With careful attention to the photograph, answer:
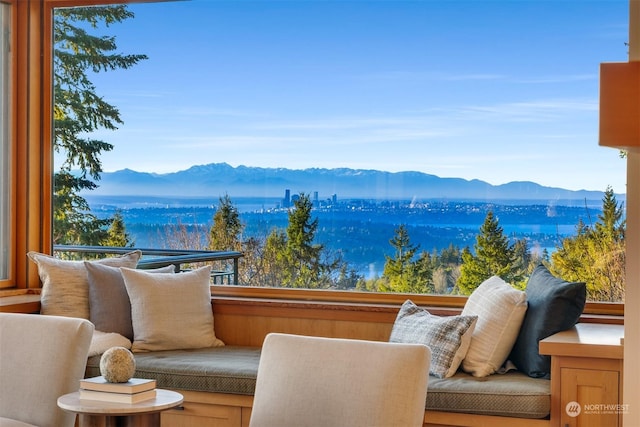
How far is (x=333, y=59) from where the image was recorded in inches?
193

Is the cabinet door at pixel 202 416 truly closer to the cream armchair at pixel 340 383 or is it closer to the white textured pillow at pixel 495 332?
the white textured pillow at pixel 495 332

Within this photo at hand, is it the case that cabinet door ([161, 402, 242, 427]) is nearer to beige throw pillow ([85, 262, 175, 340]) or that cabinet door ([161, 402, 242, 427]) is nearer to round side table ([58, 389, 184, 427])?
beige throw pillow ([85, 262, 175, 340])

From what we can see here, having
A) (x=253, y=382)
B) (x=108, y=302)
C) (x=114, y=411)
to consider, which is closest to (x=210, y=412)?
(x=253, y=382)

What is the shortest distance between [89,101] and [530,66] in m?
2.57

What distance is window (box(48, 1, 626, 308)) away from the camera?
448cm

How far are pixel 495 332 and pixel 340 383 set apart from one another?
1589mm

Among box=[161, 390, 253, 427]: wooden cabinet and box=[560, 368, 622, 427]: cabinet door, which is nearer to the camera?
box=[560, 368, 622, 427]: cabinet door

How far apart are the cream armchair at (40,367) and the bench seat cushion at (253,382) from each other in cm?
106

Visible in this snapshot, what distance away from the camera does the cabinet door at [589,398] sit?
3520mm

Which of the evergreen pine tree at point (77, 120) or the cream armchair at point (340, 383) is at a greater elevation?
the evergreen pine tree at point (77, 120)

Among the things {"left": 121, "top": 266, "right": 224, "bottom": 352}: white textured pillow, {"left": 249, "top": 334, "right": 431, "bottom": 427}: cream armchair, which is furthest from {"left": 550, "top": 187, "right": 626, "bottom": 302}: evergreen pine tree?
{"left": 249, "top": 334, "right": 431, "bottom": 427}: cream armchair

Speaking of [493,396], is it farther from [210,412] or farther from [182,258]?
[182,258]

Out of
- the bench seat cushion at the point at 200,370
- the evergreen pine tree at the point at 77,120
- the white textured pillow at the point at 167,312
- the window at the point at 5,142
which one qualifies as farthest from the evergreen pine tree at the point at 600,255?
the window at the point at 5,142

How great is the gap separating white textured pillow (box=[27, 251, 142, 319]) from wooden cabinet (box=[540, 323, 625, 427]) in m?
2.44
